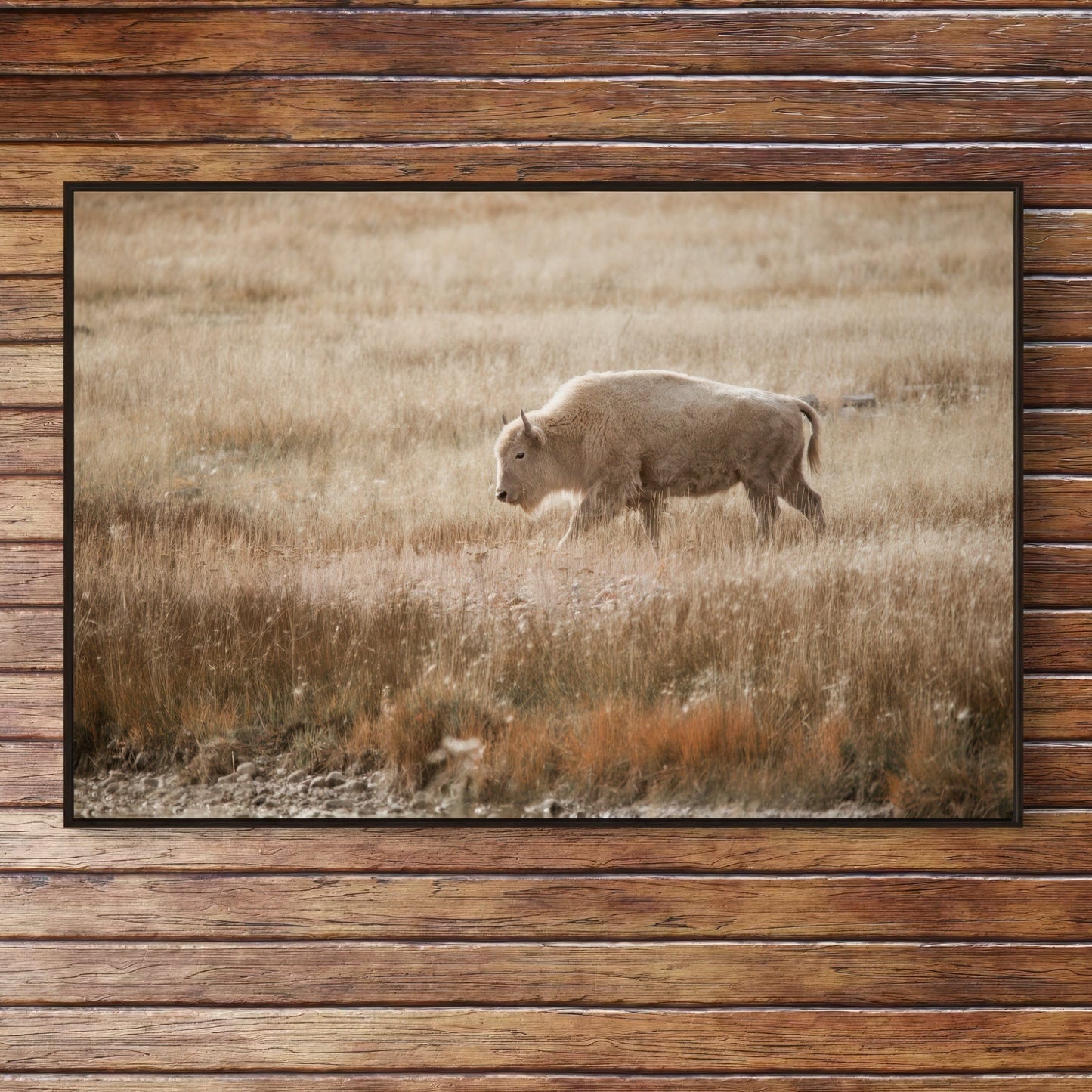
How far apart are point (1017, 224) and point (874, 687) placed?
92cm

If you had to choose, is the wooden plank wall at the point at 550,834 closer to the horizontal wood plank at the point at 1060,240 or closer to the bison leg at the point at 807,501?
the horizontal wood plank at the point at 1060,240

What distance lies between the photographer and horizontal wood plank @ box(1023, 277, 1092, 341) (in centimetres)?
188

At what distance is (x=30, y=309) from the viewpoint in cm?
189

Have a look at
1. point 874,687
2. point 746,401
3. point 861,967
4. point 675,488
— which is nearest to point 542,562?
point 675,488

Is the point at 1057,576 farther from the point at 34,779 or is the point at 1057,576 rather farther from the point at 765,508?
the point at 34,779

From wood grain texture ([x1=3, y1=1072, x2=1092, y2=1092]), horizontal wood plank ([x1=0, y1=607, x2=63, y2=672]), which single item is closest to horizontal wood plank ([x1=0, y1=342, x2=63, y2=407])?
horizontal wood plank ([x1=0, y1=607, x2=63, y2=672])

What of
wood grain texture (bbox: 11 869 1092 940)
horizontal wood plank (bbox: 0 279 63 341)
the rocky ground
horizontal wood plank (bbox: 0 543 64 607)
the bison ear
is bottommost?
wood grain texture (bbox: 11 869 1092 940)

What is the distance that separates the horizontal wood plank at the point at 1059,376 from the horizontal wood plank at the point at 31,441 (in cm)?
187

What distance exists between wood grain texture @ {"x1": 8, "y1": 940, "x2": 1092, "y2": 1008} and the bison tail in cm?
91

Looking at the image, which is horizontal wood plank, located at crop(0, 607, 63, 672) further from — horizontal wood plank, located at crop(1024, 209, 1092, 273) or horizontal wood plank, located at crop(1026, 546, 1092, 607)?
horizontal wood plank, located at crop(1024, 209, 1092, 273)

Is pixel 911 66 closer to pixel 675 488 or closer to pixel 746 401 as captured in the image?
pixel 746 401

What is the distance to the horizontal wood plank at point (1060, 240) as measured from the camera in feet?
6.16

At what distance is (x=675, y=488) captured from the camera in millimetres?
1891

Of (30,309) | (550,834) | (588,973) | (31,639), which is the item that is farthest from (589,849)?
(30,309)
